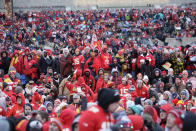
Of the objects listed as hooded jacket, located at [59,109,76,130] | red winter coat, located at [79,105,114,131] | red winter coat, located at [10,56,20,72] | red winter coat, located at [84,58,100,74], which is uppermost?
red winter coat, located at [79,105,114,131]

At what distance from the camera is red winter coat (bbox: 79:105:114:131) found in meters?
3.82

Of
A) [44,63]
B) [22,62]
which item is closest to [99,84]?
[44,63]

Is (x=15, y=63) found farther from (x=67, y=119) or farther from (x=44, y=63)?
(x=67, y=119)

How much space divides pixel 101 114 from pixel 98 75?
7.58 metres

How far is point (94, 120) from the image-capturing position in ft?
12.6

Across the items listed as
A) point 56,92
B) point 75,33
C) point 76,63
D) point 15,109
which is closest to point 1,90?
point 56,92

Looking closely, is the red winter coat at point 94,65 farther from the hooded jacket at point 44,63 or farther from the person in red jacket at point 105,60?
the hooded jacket at point 44,63

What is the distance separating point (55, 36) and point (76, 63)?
1437 cm

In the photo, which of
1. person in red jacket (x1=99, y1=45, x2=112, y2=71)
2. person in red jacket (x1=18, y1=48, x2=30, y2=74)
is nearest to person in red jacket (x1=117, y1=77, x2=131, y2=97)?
person in red jacket (x1=99, y1=45, x2=112, y2=71)

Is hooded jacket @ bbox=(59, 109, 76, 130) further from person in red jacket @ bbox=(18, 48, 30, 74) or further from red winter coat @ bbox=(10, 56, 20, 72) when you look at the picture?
red winter coat @ bbox=(10, 56, 20, 72)

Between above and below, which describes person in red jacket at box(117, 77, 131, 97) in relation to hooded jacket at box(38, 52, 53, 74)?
below

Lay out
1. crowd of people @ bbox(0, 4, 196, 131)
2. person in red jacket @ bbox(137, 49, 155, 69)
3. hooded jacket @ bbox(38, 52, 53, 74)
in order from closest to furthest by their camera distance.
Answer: crowd of people @ bbox(0, 4, 196, 131)
person in red jacket @ bbox(137, 49, 155, 69)
hooded jacket @ bbox(38, 52, 53, 74)

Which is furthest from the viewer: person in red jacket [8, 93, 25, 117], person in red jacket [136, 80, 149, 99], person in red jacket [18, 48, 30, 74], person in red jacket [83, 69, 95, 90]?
person in red jacket [18, 48, 30, 74]

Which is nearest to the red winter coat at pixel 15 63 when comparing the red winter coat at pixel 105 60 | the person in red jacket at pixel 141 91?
the red winter coat at pixel 105 60
